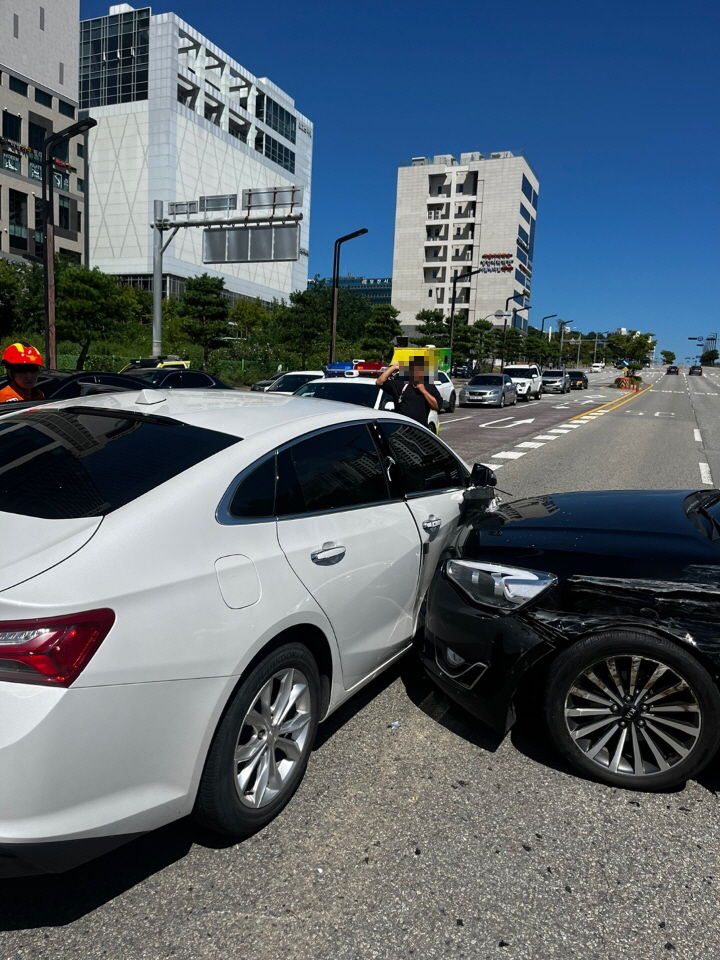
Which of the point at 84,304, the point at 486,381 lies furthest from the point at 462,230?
the point at 486,381

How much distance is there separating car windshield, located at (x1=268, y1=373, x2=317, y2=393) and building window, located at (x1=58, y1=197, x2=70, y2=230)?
55.4 metres

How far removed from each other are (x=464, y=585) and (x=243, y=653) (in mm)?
1198

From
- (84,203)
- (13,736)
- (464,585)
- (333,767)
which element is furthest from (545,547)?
(84,203)

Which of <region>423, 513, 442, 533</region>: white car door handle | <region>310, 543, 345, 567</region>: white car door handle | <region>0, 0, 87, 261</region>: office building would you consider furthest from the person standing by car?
<region>0, 0, 87, 261</region>: office building

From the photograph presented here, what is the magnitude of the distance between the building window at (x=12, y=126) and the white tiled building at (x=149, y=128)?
53.9 ft

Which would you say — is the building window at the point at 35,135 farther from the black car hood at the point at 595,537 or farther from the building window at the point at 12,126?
the black car hood at the point at 595,537

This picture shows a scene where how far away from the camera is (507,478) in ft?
37.4

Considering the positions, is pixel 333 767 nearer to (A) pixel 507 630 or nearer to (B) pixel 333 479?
(A) pixel 507 630

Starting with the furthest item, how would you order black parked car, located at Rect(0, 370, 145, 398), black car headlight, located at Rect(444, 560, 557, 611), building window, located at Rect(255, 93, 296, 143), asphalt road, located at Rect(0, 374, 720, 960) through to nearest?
building window, located at Rect(255, 93, 296, 143)
black parked car, located at Rect(0, 370, 145, 398)
black car headlight, located at Rect(444, 560, 557, 611)
asphalt road, located at Rect(0, 374, 720, 960)

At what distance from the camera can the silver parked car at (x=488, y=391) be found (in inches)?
1282

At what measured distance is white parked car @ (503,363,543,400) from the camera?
1596 inches

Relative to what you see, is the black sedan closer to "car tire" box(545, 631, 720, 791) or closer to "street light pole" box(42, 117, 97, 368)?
"car tire" box(545, 631, 720, 791)

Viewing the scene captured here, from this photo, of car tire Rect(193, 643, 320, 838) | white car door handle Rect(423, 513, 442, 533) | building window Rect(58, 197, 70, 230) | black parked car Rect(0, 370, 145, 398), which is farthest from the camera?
building window Rect(58, 197, 70, 230)

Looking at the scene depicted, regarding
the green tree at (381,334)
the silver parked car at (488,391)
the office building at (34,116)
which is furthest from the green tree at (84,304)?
the silver parked car at (488,391)
